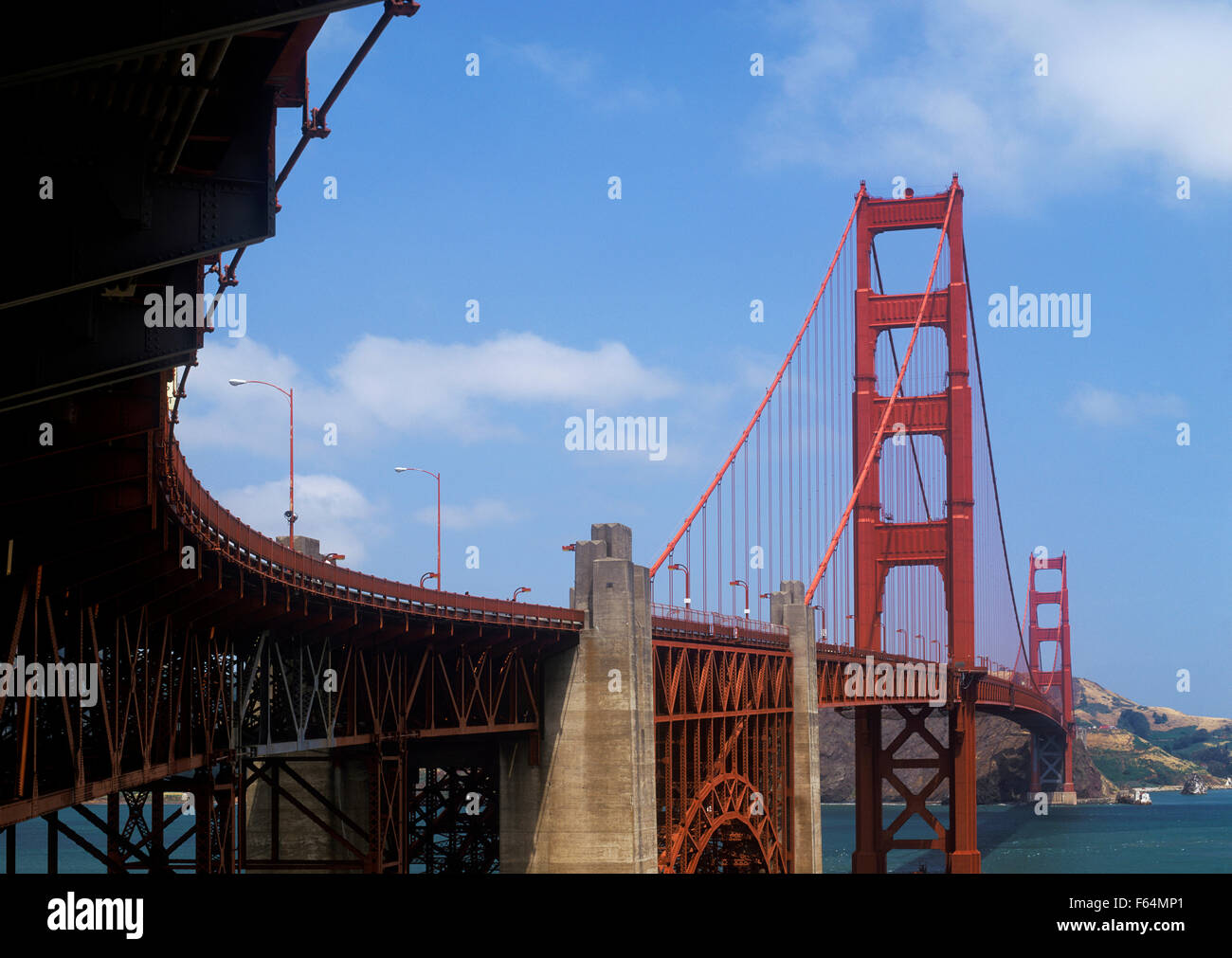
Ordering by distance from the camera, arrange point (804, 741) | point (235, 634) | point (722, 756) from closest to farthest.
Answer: point (235, 634) → point (722, 756) → point (804, 741)

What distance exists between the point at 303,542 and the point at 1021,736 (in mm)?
155302

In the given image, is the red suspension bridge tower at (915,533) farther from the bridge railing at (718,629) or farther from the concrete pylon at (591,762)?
the concrete pylon at (591,762)

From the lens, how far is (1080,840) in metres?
131

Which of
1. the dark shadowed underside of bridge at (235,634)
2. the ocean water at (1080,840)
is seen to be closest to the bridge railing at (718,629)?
the dark shadowed underside of bridge at (235,634)

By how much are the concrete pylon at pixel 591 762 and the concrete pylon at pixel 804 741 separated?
18315 millimetres

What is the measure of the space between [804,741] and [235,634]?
36.3 meters

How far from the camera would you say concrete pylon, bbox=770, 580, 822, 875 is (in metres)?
60.8

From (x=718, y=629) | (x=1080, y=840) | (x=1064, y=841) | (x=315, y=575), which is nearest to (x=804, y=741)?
(x=718, y=629)

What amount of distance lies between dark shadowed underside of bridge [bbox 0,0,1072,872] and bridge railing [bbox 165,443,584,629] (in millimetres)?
91

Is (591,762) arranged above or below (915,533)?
below

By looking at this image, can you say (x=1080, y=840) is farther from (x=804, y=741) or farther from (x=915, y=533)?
(x=804, y=741)

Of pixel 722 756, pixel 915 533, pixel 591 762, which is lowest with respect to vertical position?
pixel 722 756
